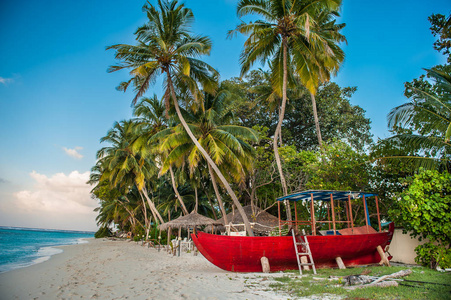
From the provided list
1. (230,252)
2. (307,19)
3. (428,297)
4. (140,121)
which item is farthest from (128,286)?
(140,121)

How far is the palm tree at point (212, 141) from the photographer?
43.1 ft

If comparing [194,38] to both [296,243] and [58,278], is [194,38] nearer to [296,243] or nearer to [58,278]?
[296,243]

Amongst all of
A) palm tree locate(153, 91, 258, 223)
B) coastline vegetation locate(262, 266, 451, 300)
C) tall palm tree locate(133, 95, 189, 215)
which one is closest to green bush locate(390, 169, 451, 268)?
coastline vegetation locate(262, 266, 451, 300)

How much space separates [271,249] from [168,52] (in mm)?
9160

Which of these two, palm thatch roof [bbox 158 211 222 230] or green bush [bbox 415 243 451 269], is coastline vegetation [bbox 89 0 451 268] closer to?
green bush [bbox 415 243 451 269]

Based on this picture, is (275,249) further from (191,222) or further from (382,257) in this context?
(191,222)

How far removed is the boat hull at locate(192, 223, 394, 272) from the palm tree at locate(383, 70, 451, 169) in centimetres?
303

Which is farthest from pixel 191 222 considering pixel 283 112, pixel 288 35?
pixel 288 35

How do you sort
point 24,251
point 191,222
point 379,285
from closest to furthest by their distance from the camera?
point 379,285
point 191,222
point 24,251

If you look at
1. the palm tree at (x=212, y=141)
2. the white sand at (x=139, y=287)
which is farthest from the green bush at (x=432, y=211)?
the palm tree at (x=212, y=141)

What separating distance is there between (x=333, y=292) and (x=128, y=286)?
4.79 meters

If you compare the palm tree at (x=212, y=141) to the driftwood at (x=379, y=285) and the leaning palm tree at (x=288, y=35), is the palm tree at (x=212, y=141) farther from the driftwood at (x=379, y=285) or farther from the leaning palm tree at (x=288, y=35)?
the driftwood at (x=379, y=285)

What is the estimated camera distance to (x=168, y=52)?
12.1m

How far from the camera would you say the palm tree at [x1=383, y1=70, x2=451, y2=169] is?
8338 millimetres
